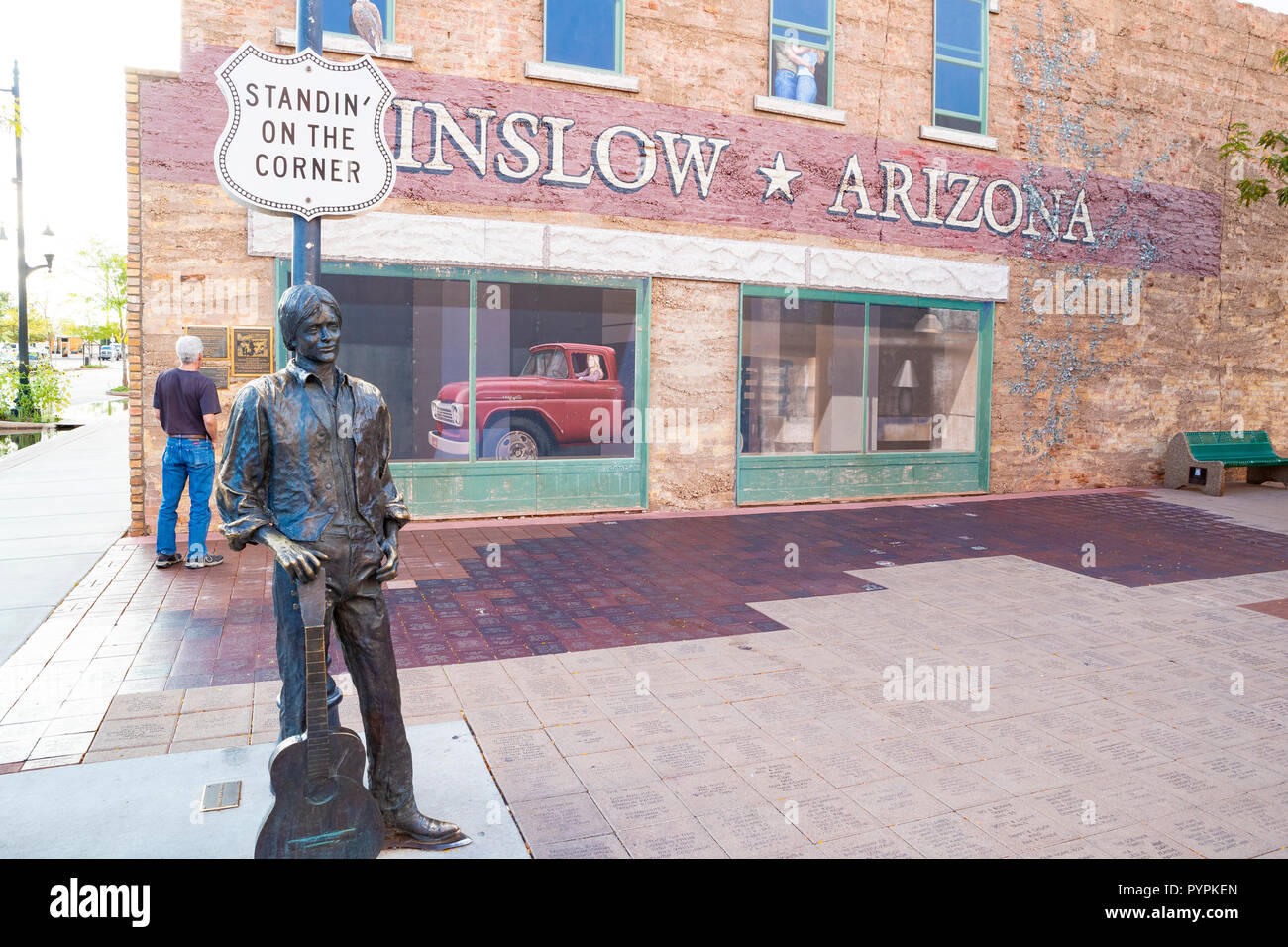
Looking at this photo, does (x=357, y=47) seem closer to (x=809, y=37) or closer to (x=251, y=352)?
(x=251, y=352)

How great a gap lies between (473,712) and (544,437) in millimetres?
6214

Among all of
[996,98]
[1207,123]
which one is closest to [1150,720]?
[996,98]

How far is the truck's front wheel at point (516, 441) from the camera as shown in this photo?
10547 mm

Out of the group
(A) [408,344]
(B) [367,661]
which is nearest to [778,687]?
(B) [367,661]

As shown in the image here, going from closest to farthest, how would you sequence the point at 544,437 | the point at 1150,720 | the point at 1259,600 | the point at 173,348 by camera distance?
the point at 1150,720 < the point at 1259,600 < the point at 173,348 < the point at 544,437

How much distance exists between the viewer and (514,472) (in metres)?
10.6

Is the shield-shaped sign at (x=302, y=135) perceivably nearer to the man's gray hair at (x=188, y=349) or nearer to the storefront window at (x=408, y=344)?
the man's gray hair at (x=188, y=349)

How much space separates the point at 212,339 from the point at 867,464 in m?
8.01

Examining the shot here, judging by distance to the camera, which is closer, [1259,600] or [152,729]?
[152,729]

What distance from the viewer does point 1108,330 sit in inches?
558

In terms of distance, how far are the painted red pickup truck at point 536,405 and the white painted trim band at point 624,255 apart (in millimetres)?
1021

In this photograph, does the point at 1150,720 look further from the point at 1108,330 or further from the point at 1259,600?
the point at 1108,330
